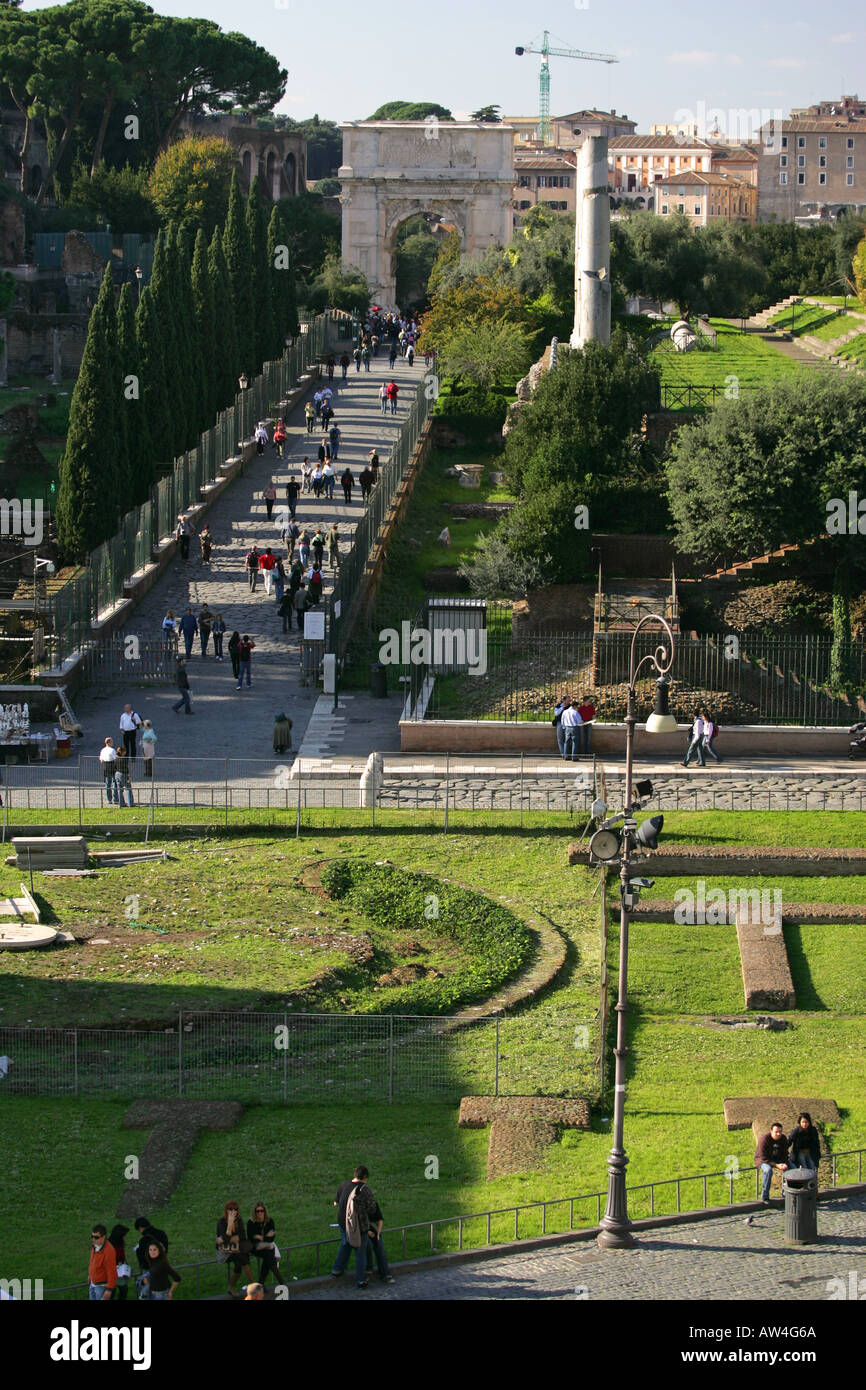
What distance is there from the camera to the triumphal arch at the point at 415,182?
303 ft

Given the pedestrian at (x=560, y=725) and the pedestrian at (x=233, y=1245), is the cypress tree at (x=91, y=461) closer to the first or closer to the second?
the pedestrian at (x=560, y=725)

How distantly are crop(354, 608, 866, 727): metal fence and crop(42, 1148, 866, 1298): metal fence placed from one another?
51.9ft

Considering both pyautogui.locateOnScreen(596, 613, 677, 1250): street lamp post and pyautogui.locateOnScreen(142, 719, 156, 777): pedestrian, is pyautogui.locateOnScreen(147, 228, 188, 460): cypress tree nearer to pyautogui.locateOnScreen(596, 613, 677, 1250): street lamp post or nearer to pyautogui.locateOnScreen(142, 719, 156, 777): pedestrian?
pyautogui.locateOnScreen(142, 719, 156, 777): pedestrian

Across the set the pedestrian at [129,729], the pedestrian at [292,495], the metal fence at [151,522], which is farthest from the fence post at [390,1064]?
the pedestrian at [292,495]

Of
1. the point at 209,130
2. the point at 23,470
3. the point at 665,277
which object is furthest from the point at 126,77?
the point at 23,470

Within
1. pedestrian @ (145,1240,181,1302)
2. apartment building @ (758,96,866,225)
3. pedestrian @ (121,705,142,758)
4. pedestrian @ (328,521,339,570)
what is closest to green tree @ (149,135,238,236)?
pedestrian @ (328,521,339,570)

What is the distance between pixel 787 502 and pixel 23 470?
28823 mm

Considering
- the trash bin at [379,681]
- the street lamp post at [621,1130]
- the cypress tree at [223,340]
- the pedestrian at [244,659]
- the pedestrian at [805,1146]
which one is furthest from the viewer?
the cypress tree at [223,340]

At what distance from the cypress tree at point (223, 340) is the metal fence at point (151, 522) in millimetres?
458

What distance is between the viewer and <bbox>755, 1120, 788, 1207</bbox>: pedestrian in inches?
735

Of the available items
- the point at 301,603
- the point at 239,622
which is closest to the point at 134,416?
the point at 239,622

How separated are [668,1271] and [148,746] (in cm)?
1604

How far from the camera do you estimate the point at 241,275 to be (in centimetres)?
Answer: 5662

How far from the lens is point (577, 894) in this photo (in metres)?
27.8
